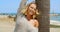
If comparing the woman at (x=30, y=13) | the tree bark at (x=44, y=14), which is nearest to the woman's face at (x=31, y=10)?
the woman at (x=30, y=13)

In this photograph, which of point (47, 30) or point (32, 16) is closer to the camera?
point (32, 16)

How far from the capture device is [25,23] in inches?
119

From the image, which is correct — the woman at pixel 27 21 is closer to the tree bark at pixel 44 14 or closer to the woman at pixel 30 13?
the woman at pixel 30 13

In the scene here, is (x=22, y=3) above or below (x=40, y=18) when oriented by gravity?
above

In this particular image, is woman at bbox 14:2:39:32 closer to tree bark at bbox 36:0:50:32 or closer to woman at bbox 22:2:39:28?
woman at bbox 22:2:39:28

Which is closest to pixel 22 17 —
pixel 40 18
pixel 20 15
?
pixel 20 15

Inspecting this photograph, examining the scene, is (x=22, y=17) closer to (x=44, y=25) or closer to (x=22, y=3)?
(x=22, y=3)

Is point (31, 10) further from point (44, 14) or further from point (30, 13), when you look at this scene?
point (44, 14)

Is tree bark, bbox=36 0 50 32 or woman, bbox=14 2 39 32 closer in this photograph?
woman, bbox=14 2 39 32

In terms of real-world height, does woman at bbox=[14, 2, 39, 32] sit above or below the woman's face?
below

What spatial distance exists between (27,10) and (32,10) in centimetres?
7

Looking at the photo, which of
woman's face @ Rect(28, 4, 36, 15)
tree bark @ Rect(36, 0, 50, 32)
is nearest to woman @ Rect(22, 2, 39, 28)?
woman's face @ Rect(28, 4, 36, 15)

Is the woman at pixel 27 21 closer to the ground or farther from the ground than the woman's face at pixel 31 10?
closer to the ground

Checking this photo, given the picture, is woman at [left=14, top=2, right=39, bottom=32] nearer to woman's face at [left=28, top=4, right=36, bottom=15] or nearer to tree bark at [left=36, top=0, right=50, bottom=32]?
woman's face at [left=28, top=4, right=36, bottom=15]
